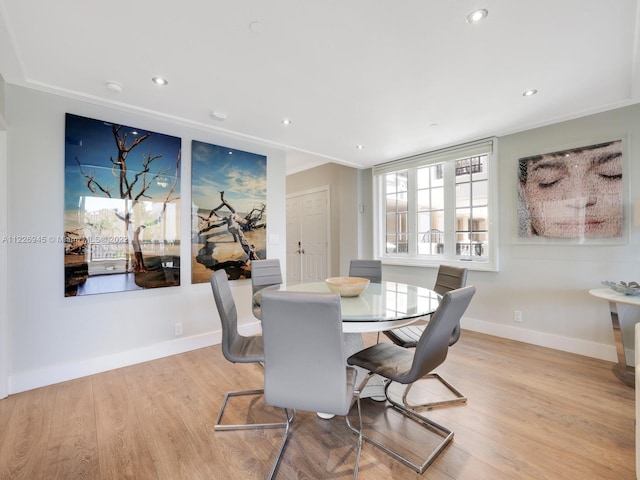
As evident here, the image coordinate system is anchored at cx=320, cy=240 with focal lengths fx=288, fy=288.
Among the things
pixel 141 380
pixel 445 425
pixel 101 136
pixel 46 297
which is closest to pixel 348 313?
pixel 445 425

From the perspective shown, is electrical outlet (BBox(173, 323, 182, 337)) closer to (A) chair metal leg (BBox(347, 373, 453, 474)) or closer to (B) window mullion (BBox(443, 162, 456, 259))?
(A) chair metal leg (BBox(347, 373, 453, 474))

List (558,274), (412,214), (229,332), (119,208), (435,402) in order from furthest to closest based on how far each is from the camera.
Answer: (412,214) → (558,274) → (119,208) → (435,402) → (229,332)

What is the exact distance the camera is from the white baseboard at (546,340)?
2783 mm

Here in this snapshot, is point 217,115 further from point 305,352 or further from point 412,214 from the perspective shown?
point 412,214

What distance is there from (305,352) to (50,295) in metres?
2.45

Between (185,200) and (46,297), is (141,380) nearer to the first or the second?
(46,297)

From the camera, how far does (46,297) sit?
2.38m

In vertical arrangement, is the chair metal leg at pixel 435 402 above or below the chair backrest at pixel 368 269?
below

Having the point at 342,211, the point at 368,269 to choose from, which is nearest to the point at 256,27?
the point at 368,269

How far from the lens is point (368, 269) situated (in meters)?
3.35

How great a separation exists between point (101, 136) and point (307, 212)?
385 cm

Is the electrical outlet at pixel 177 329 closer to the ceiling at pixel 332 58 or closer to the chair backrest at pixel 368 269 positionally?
the chair backrest at pixel 368 269

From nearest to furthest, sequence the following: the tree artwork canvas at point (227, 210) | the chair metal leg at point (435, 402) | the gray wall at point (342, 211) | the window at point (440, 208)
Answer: the chair metal leg at point (435, 402) → the tree artwork canvas at point (227, 210) → the window at point (440, 208) → the gray wall at point (342, 211)

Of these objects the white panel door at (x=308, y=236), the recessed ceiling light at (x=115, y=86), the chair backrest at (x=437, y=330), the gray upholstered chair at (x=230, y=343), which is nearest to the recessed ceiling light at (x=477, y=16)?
the chair backrest at (x=437, y=330)
